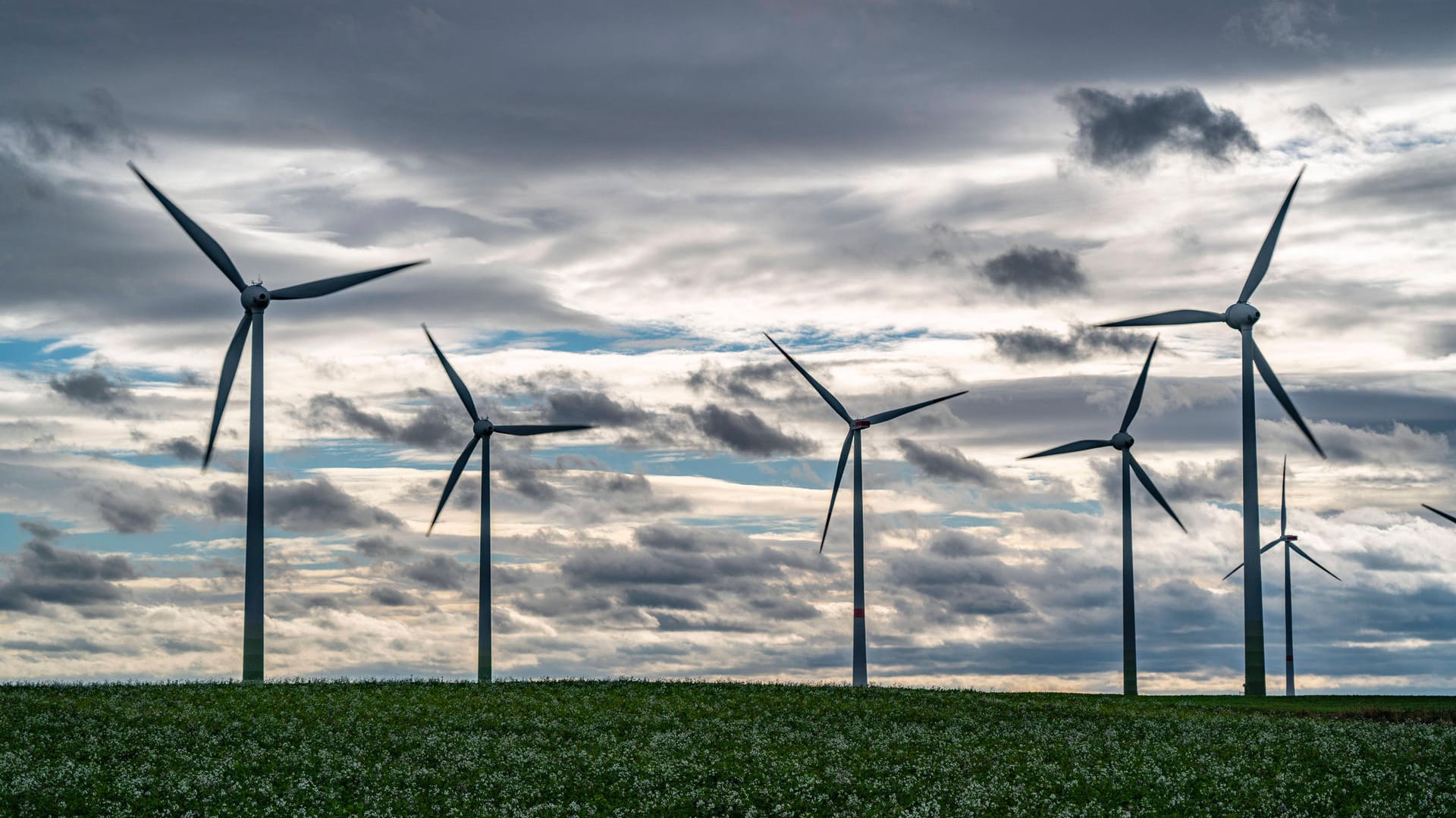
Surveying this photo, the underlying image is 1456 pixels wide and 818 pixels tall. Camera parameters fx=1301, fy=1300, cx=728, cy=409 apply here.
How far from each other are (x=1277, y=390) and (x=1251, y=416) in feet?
8.35

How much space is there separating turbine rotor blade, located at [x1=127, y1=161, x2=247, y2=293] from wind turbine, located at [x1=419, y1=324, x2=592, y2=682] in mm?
17985

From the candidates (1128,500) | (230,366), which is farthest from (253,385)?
(1128,500)

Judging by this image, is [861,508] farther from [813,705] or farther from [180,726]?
[180,726]

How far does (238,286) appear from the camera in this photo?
75938 mm

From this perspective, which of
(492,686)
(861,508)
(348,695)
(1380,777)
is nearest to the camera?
(1380,777)

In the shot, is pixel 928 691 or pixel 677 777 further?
pixel 928 691

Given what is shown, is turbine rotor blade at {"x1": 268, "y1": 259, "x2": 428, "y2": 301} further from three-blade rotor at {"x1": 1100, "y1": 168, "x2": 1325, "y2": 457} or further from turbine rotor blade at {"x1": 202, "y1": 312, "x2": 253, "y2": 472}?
three-blade rotor at {"x1": 1100, "y1": 168, "x2": 1325, "y2": 457}

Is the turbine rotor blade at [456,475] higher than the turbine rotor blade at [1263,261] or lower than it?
lower

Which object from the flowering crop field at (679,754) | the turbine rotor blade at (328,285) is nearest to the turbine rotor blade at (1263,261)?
the flowering crop field at (679,754)

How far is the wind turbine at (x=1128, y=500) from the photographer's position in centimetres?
9088

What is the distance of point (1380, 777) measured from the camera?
44156mm

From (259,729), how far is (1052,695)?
44.2 meters

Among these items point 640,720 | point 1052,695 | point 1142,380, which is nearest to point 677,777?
point 640,720

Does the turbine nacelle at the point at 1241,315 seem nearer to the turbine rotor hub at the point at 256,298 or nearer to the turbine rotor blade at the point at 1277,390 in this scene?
the turbine rotor blade at the point at 1277,390
